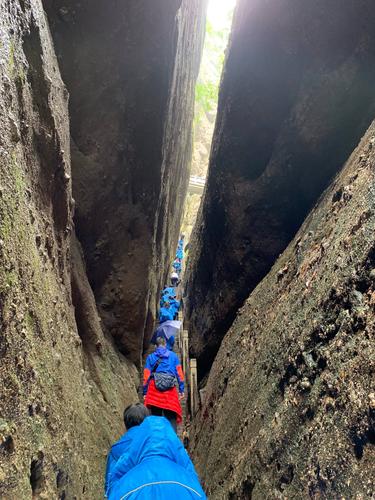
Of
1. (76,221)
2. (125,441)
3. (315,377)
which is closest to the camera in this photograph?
(315,377)

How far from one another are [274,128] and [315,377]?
4.64 metres

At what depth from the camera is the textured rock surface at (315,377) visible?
6.04 feet

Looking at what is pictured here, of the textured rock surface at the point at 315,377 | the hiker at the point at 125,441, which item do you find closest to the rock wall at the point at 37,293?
the hiker at the point at 125,441

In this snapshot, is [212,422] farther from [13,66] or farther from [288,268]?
[13,66]

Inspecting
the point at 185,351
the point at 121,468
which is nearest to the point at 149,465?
the point at 121,468

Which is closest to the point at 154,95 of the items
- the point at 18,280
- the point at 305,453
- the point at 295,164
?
the point at 295,164

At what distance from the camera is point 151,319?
8492mm

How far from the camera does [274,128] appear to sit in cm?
594

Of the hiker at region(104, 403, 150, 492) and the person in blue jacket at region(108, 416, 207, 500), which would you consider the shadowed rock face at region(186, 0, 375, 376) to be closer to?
the hiker at region(104, 403, 150, 492)

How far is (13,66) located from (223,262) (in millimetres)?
4920

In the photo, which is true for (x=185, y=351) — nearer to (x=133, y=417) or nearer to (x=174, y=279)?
(x=133, y=417)

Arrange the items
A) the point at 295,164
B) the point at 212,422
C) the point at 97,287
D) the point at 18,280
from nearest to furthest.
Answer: the point at 18,280, the point at 212,422, the point at 295,164, the point at 97,287

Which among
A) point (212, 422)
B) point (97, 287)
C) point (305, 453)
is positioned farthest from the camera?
point (97, 287)

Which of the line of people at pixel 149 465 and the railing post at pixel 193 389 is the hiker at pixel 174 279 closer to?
the railing post at pixel 193 389
